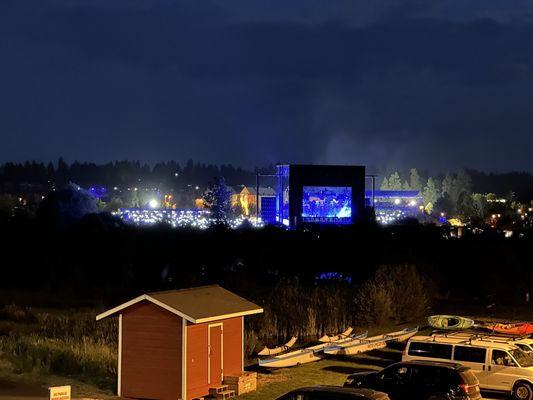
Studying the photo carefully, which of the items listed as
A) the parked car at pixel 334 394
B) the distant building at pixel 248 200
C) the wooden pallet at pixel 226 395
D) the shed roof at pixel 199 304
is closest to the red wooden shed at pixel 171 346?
the shed roof at pixel 199 304

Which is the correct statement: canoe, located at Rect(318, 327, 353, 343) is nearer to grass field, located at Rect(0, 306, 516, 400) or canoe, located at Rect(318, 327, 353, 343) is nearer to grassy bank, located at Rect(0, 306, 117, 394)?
grass field, located at Rect(0, 306, 516, 400)

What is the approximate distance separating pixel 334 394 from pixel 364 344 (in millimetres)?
13250

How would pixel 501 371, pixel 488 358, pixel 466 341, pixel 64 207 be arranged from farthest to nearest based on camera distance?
pixel 64 207 < pixel 466 341 < pixel 488 358 < pixel 501 371

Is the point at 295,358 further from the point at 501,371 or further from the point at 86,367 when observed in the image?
the point at 501,371

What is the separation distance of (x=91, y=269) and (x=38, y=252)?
6.41m

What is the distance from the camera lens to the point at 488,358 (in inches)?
741

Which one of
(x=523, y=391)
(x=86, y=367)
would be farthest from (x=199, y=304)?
(x=523, y=391)

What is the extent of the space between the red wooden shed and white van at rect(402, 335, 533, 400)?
4.85m

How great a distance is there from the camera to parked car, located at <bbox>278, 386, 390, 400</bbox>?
12909 millimetres

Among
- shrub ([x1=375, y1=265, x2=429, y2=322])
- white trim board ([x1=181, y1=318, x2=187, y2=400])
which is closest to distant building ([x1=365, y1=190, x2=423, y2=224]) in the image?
shrub ([x1=375, y1=265, x2=429, y2=322])

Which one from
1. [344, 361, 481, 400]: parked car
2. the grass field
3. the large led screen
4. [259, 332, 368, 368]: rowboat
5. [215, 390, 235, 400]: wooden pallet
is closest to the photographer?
[344, 361, 481, 400]: parked car

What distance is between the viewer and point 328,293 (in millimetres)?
37281

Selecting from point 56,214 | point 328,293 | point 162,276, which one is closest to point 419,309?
point 328,293

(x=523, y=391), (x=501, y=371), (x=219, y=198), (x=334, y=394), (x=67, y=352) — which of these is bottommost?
(x=523, y=391)
